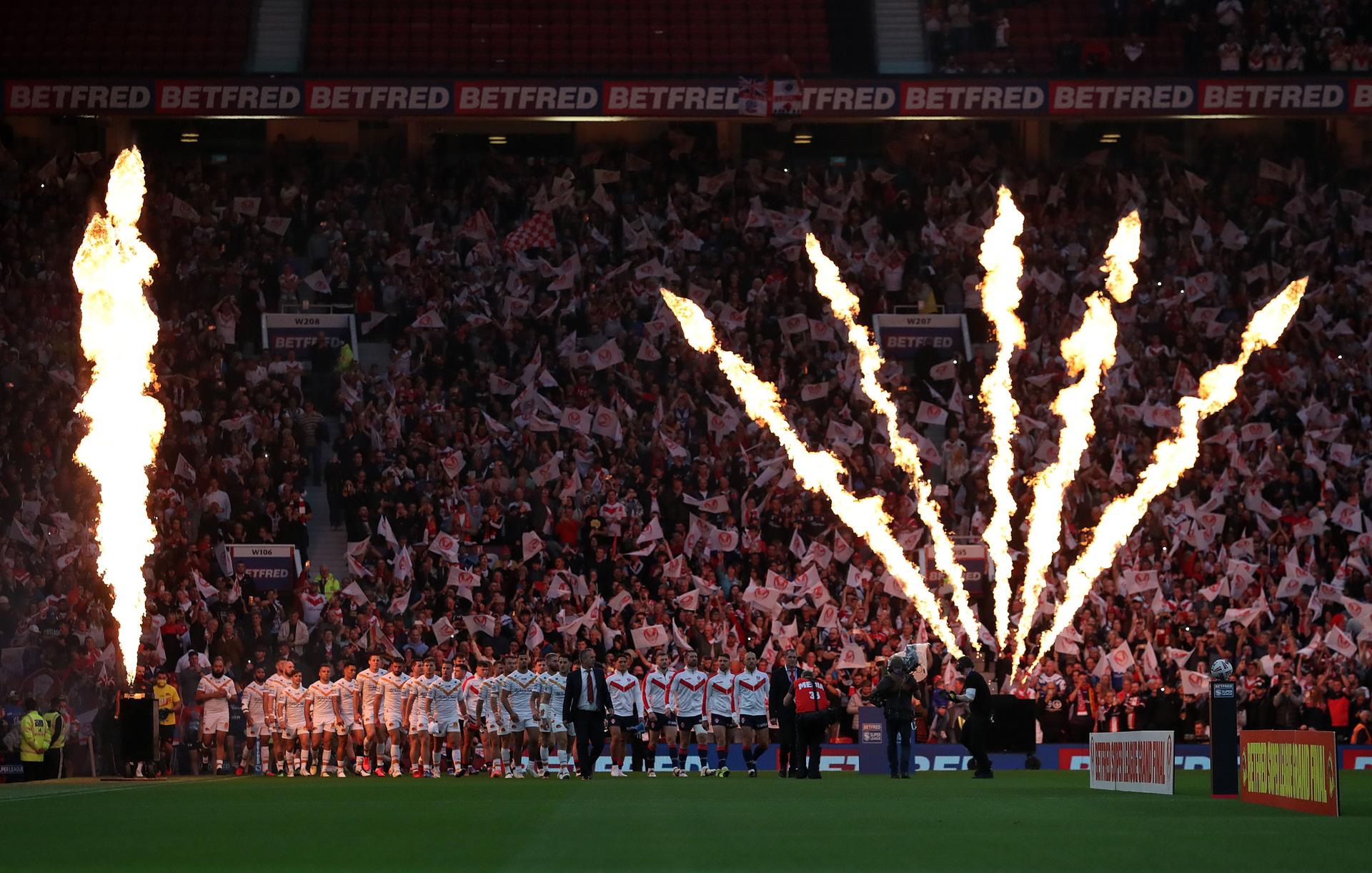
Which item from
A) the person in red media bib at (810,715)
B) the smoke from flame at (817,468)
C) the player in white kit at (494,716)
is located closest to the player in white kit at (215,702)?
the player in white kit at (494,716)

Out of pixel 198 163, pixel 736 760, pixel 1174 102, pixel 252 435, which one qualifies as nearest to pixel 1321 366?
pixel 1174 102

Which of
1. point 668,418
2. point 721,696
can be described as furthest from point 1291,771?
point 668,418

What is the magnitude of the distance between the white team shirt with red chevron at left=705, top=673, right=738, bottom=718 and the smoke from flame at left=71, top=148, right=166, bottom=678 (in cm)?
904

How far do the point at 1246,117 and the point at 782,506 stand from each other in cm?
1807

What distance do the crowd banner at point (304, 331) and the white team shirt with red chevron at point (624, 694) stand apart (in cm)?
1276

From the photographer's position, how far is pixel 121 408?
3216 cm

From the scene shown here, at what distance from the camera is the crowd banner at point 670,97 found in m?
43.4

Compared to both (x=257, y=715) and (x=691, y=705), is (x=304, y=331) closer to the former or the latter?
(x=257, y=715)

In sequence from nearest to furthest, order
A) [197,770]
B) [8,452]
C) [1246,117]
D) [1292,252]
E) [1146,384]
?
1. [197,770]
2. [8,452]
3. [1146,384]
4. [1292,252]
5. [1246,117]

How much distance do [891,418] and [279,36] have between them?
64.4 ft

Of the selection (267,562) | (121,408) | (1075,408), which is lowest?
(267,562)

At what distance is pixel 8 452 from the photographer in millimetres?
36219

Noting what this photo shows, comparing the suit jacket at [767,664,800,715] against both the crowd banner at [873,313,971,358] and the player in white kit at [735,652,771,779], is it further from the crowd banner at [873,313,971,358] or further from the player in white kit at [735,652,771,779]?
the crowd banner at [873,313,971,358]

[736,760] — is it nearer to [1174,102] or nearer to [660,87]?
[660,87]
